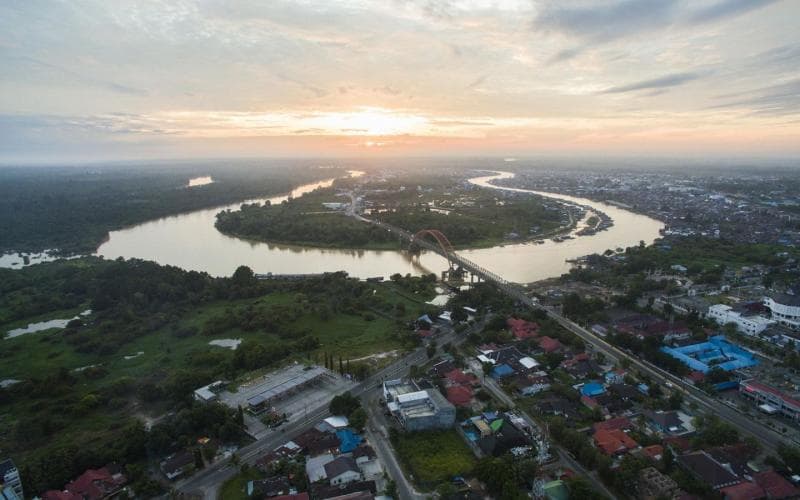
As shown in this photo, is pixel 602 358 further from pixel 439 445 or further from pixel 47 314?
pixel 47 314

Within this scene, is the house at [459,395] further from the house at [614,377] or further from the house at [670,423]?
the house at [670,423]

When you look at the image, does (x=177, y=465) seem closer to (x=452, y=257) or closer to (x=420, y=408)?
(x=420, y=408)

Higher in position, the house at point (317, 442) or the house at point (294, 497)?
the house at point (294, 497)

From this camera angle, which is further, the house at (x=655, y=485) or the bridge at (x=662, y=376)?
the bridge at (x=662, y=376)

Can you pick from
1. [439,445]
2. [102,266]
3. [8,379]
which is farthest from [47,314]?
[439,445]

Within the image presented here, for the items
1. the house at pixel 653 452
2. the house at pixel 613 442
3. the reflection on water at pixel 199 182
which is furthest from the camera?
the reflection on water at pixel 199 182

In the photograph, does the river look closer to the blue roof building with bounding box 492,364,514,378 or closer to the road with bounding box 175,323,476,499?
the blue roof building with bounding box 492,364,514,378

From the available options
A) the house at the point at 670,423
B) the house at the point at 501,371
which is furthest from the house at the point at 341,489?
the house at the point at 670,423
